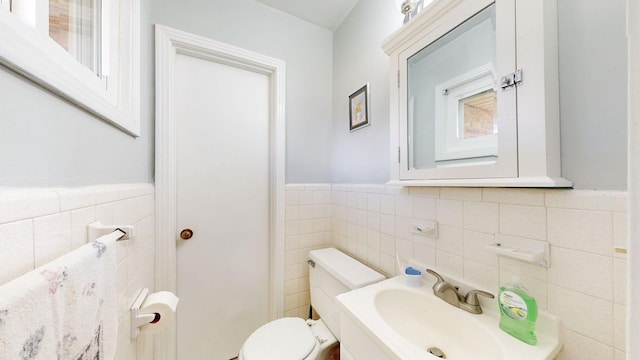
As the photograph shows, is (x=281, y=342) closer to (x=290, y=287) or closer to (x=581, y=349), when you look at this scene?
(x=290, y=287)

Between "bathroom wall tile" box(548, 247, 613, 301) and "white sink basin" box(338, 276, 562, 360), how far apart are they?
117mm

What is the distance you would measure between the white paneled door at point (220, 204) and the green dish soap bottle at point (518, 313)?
4.27 ft

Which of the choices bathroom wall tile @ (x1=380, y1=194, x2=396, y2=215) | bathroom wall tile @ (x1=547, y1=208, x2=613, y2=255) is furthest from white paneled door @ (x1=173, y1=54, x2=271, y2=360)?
bathroom wall tile @ (x1=547, y1=208, x2=613, y2=255)

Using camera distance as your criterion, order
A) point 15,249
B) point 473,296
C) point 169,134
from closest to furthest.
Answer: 1. point 15,249
2. point 473,296
3. point 169,134

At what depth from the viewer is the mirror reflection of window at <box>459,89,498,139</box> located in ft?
2.37

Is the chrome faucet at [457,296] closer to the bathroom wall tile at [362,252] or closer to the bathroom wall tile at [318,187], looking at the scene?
the bathroom wall tile at [362,252]

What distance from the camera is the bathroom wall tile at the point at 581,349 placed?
0.54m

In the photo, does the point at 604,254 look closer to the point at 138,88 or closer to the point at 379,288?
the point at 379,288

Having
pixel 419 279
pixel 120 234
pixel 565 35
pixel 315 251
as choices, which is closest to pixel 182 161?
pixel 120 234

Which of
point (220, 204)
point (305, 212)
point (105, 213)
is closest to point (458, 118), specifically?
point (305, 212)

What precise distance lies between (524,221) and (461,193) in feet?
0.66

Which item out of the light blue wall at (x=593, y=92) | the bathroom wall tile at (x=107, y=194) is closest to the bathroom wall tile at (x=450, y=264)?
the light blue wall at (x=593, y=92)

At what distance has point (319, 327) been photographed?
1.23 metres

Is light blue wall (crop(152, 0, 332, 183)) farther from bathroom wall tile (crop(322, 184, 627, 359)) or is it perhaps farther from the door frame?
bathroom wall tile (crop(322, 184, 627, 359))
